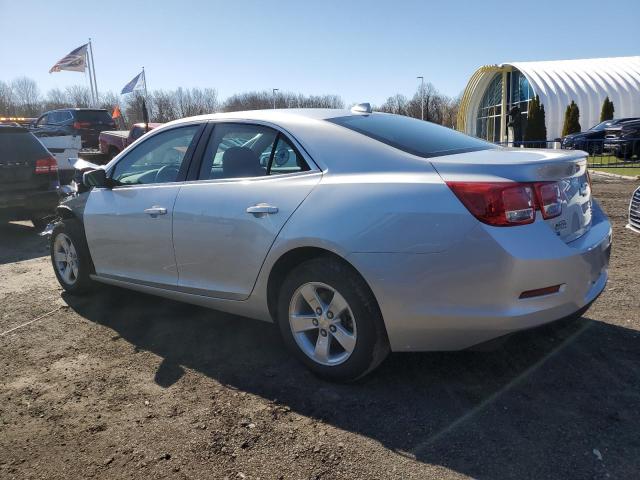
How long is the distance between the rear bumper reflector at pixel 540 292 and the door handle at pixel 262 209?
4.77 feet

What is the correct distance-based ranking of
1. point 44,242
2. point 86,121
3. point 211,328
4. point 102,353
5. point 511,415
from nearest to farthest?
point 511,415, point 102,353, point 211,328, point 44,242, point 86,121

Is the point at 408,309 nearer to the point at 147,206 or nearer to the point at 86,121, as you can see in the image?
the point at 147,206

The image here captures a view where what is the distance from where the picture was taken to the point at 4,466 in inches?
101

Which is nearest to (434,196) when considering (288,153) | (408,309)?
(408,309)

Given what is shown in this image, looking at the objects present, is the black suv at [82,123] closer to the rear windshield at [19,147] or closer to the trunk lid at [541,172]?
the rear windshield at [19,147]

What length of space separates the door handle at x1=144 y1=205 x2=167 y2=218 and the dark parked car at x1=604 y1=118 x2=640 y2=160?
57.7 feet

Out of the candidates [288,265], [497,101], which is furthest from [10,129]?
[497,101]

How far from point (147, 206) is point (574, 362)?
10.2ft

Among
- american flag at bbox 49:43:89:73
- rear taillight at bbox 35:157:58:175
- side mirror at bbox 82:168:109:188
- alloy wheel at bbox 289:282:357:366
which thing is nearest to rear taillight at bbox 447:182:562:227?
alloy wheel at bbox 289:282:357:366

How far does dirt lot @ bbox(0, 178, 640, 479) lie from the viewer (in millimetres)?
2439

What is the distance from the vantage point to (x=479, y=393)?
2.97m

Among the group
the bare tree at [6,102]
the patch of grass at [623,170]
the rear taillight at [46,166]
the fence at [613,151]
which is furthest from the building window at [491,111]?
the bare tree at [6,102]

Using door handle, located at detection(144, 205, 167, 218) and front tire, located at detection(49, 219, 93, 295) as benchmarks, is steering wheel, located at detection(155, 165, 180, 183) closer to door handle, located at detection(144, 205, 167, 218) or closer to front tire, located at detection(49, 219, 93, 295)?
door handle, located at detection(144, 205, 167, 218)

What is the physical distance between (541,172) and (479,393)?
1.25 m
